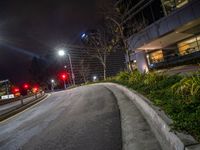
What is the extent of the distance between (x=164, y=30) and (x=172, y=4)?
3.77 m

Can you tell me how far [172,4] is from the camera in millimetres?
32938

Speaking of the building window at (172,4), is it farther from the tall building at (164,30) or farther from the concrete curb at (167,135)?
the concrete curb at (167,135)

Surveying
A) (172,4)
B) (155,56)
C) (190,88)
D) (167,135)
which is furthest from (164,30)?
(167,135)

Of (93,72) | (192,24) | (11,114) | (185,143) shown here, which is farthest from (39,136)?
(93,72)

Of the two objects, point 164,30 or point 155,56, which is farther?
point 155,56

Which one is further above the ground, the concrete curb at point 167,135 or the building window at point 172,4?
the building window at point 172,4

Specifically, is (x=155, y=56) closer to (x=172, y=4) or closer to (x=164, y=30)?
(x=164, y=30)

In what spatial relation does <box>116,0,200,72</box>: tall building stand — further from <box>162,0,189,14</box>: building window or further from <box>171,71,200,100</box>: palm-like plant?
<box>171,71,200,100</box>: palm-like plant

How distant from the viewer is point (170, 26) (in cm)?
3177

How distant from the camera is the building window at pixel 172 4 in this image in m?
31.6

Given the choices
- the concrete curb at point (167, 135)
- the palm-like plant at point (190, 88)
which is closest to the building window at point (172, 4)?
the palm-like plant at point (190, 88)

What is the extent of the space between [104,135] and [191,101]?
2371 millimetres

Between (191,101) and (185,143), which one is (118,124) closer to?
(191,101)

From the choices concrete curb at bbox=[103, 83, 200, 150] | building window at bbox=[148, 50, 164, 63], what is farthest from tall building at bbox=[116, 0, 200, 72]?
concrete curb at bbox=[103, 83, 200, 150]
